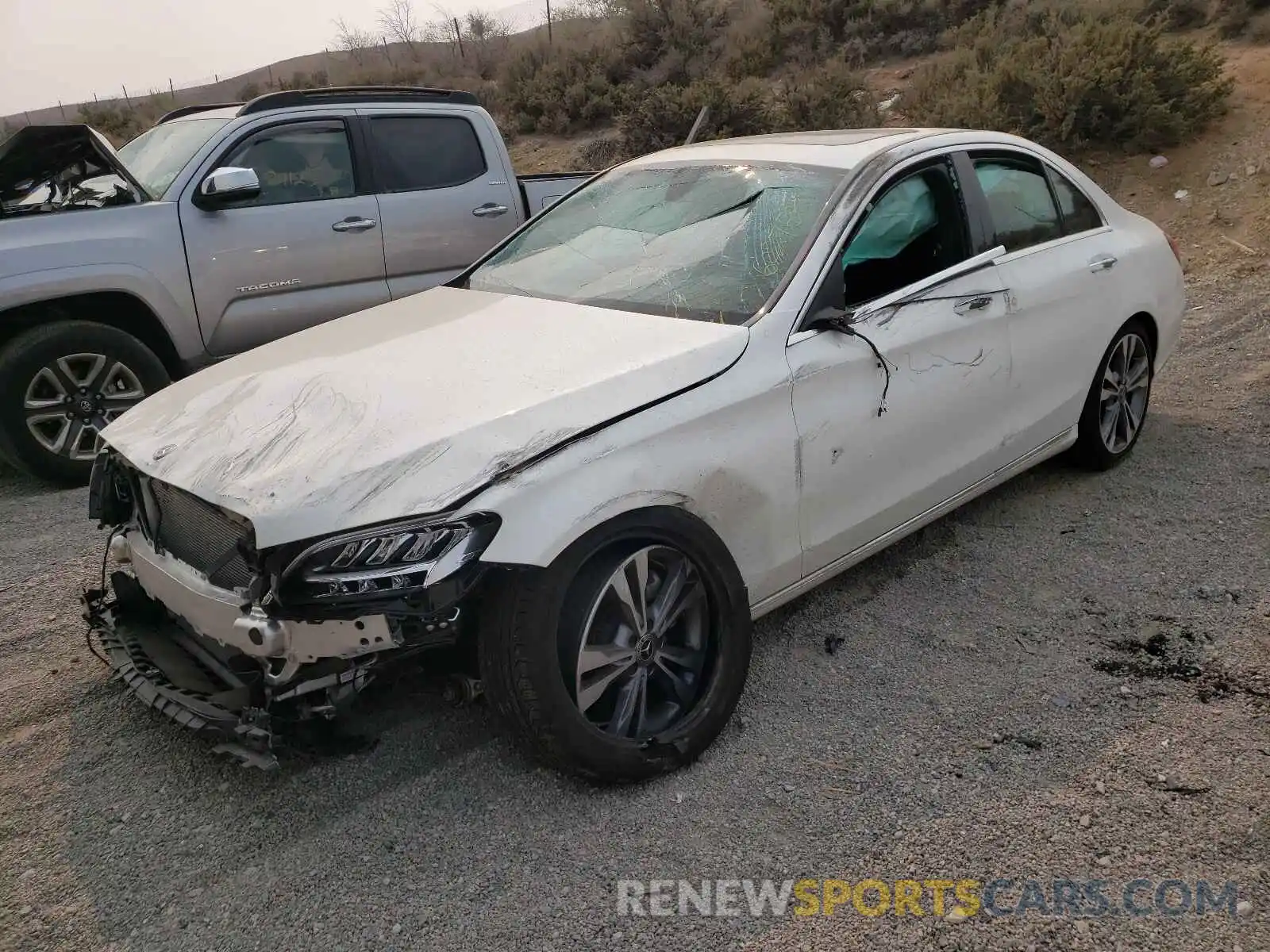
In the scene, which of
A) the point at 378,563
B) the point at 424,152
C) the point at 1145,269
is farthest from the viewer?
the point at 424,152

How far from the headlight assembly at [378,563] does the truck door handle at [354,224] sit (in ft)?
14.1

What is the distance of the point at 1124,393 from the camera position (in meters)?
4.91

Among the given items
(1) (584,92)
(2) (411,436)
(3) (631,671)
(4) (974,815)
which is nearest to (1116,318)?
(4) (974,815)

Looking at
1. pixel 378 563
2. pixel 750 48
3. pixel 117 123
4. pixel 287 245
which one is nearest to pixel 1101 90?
pixel 750 48

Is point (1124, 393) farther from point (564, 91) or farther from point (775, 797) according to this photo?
point (564, 91)

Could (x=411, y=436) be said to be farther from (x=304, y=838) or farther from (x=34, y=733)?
(x=34, y=733)

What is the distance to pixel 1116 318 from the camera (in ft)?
15.3

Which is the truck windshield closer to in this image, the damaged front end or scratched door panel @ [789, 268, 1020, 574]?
the damaged front end

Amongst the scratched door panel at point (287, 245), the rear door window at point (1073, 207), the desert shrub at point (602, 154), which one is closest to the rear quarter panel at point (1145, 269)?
the rear door window at point (1073, 207)

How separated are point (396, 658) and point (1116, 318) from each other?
372cm

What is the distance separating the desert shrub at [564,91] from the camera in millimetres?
17828

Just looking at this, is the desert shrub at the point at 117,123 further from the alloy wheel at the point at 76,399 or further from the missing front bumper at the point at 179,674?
the missing front bumper at the point at 179,674

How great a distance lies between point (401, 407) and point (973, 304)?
223 centimetres

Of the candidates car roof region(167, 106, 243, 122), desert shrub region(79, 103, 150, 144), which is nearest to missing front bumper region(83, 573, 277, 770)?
car roof region(167, 106, 243, 122)
